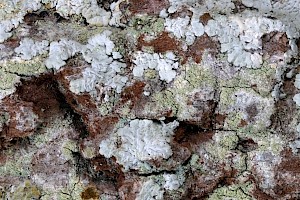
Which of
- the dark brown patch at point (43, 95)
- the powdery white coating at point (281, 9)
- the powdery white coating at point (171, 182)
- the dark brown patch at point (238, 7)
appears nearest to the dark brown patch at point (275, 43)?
the powdery white coating at point (281, 9)

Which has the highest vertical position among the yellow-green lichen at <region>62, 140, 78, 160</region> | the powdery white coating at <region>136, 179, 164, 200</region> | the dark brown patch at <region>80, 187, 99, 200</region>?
the yellow-green lichen at <region>62, 140, 78, 160</region>

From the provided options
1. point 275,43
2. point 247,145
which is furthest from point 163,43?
point 247,145

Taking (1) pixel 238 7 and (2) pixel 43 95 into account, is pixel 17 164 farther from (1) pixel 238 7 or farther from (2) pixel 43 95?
(1) pixel 238 7

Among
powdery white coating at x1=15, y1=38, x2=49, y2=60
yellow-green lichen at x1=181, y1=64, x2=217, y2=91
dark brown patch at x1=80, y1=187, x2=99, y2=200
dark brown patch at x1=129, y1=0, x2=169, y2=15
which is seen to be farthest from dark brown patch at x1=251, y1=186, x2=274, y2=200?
powdery white coating at x1=15, y1=38, x2=49, y2=60

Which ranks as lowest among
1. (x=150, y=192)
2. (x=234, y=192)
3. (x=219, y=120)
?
(x=150, y=192)

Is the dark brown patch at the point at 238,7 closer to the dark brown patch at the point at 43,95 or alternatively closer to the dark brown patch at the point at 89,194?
the dark brown patch at the point at 43,95

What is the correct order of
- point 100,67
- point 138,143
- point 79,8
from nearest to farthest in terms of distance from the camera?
1. point 138,143
2. point 100,67
3. point 79,8

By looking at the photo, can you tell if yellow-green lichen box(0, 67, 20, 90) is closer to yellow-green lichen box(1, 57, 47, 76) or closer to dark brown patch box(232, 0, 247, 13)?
yellow-green lichen box(1, 57, 47, 76)

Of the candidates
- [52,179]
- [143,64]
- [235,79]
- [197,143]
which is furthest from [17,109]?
[235,79]
